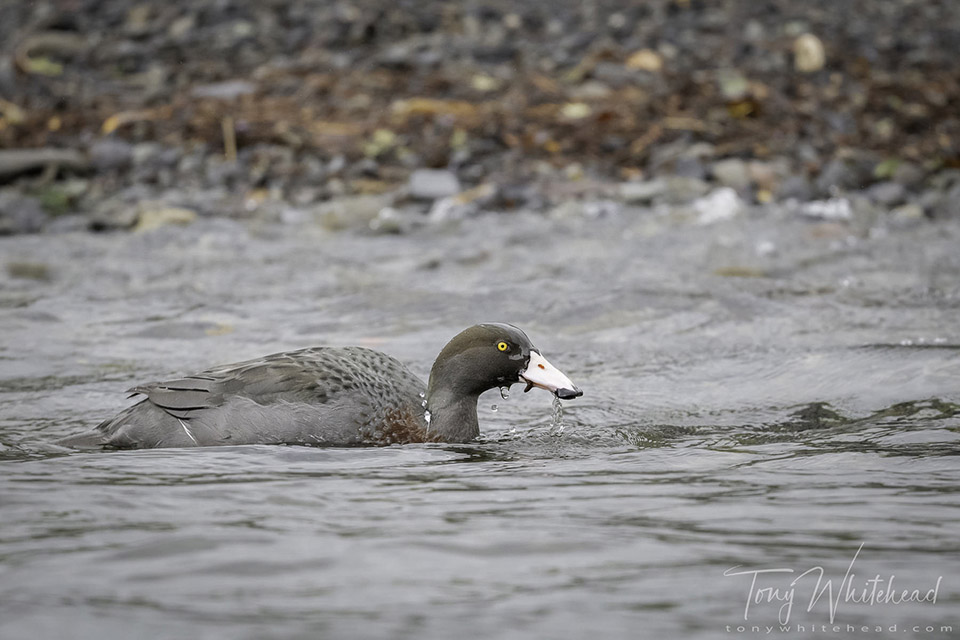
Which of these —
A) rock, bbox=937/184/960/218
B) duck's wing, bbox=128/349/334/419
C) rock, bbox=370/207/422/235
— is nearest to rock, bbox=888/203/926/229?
rock, bbox=937/184/960/218

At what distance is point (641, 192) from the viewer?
A: 14281mm

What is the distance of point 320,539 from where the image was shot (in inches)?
193

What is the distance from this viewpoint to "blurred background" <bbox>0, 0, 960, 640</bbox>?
4535 millimetres

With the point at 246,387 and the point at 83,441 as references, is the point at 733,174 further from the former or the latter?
the point at 83,441

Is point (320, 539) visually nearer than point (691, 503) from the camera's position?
Yes

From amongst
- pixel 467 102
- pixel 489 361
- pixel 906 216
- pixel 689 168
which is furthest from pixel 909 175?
pixel 489 361

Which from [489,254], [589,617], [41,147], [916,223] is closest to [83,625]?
[589,617]

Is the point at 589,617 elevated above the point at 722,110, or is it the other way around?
the point at 722,110

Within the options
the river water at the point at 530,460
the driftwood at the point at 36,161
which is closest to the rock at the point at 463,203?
the river water at the point at 530,460

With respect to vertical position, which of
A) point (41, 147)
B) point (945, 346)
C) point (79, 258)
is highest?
point (41, 147)

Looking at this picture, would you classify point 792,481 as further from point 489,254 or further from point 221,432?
point 489,254

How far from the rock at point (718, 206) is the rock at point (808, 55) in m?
4.67

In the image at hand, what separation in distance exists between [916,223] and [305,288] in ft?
21.3

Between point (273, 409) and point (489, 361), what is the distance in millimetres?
1227
